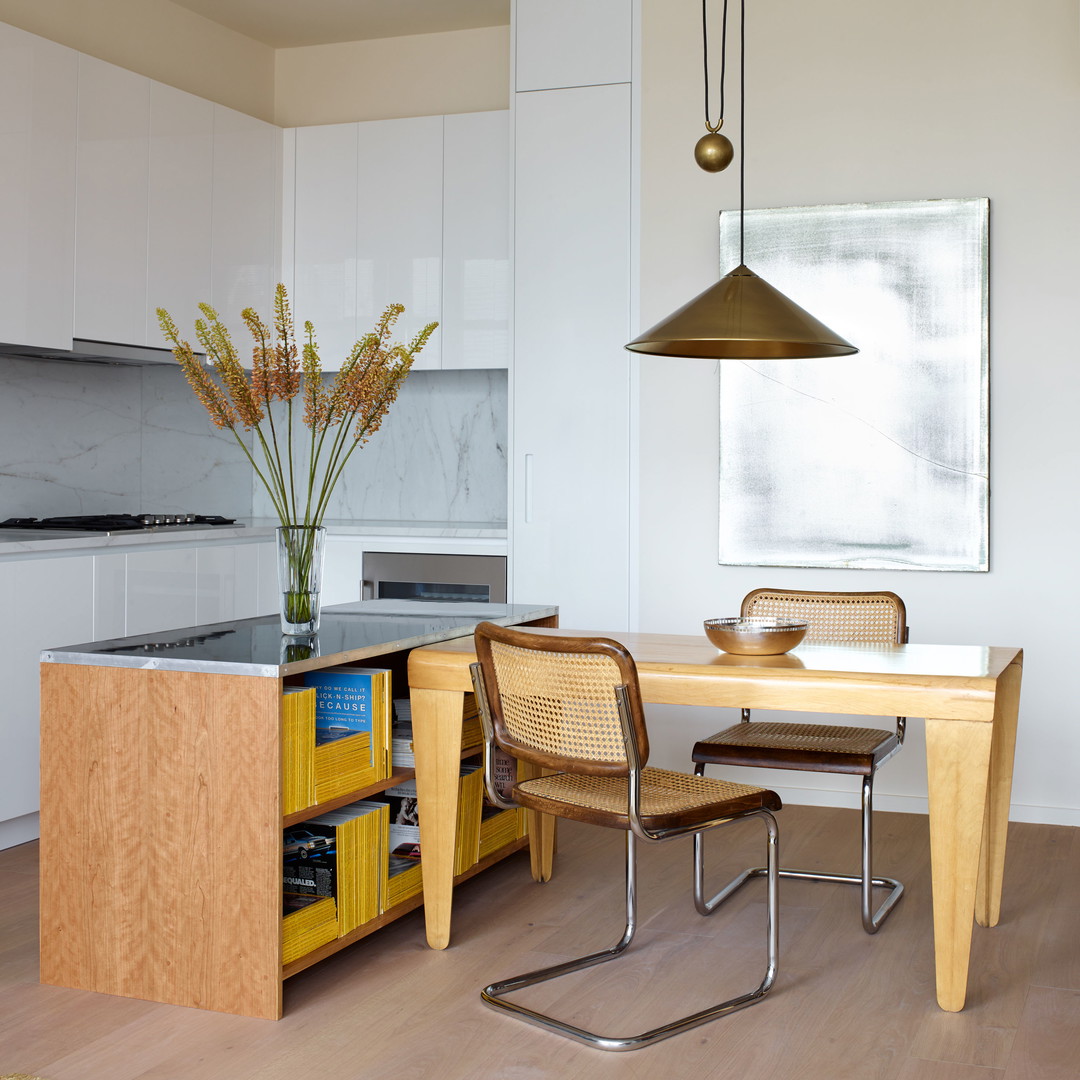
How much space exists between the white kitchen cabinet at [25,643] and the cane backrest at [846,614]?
1.95m

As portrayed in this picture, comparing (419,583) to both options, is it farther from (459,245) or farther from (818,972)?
(818,972)

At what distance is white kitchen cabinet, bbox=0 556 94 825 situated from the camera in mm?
3514

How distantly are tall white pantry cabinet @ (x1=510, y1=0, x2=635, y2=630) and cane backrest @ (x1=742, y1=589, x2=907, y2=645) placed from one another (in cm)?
102

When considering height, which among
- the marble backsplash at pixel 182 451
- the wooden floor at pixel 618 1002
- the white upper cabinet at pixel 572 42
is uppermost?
the white upper cabinet at pixel 572 42

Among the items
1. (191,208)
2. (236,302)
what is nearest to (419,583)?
(236,302)

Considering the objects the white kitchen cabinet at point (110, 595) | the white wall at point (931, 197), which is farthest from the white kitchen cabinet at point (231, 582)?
the white wall at point (931, 197)

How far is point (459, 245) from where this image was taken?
15.9 feet

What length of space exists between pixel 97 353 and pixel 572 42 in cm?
192

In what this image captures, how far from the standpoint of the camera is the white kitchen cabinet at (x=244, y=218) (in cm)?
472

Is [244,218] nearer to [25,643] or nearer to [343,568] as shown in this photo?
[343,568]

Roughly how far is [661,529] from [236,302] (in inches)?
72.6

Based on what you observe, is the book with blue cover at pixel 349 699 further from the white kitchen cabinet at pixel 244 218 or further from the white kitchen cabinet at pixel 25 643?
the white kitchen cabinet at pixel 244 218

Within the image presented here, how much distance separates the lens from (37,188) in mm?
3869

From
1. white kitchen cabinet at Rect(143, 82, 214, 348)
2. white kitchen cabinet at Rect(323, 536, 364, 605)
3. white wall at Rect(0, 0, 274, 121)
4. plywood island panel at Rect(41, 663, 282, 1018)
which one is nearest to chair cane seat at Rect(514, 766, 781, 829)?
plywood island panel at Rect(41, 663, 282, 1018)
